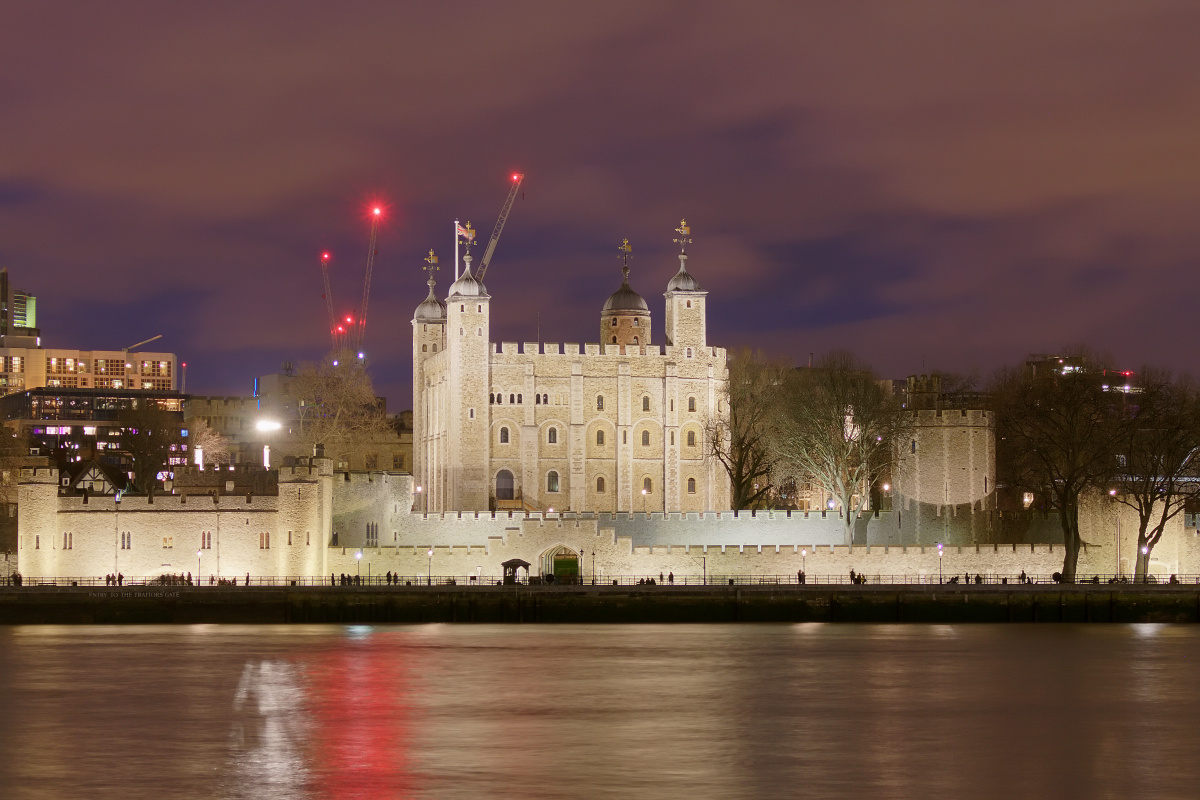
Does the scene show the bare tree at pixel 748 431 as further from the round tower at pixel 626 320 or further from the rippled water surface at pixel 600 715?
the rippled water surface at pixel 600 715

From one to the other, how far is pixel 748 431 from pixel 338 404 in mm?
25497

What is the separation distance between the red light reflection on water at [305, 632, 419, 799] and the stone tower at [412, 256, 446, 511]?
39.9 m

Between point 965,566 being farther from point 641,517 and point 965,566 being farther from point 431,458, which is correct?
point 431,458

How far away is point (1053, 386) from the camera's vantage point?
247 feet

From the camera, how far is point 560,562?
2844 inches

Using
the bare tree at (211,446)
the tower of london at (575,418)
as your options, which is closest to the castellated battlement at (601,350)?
the tower of london at (575,418)

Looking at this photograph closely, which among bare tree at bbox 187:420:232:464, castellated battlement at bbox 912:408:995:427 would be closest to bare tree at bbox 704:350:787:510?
castellated battlement at bbox 912:408:995:427

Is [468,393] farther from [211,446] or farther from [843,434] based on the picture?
[211,446]

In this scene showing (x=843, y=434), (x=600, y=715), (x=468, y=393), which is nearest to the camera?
(x=600, y=715)

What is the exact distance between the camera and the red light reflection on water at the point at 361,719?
29828mm

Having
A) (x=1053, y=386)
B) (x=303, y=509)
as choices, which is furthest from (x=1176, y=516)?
(x=303, y=509)

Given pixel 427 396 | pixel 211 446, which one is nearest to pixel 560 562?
pixel 427 396

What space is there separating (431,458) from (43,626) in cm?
3588

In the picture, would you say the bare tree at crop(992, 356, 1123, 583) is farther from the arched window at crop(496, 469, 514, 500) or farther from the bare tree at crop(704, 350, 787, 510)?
the arched window at crop(496, 469, 514, 500)
